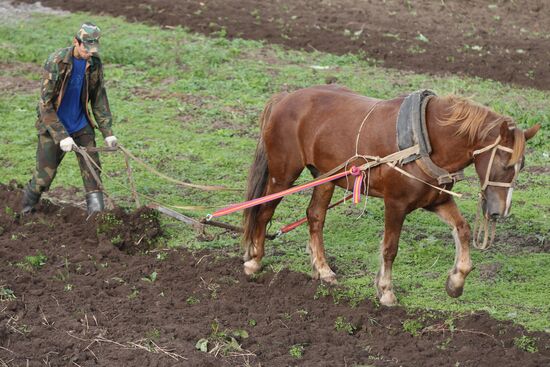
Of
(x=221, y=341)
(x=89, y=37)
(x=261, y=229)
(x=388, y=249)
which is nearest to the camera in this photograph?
(x=221, y=341)

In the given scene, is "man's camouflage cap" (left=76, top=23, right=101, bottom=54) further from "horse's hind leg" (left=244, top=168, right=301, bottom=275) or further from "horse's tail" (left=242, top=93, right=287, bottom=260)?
"horse's hind leg" (left=244, top=168, right=301, bottom=275)

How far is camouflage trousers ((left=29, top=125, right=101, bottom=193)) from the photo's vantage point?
9.33 metres

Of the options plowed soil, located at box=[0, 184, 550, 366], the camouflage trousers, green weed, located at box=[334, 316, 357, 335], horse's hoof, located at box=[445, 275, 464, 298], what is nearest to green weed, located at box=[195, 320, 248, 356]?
plowed soil, located at box=[0, 184, 550, 366]

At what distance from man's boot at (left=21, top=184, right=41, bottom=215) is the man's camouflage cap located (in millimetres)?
1789

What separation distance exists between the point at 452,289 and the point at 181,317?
2.22m

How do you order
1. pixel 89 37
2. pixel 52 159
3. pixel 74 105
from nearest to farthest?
pixel 89 37, pixel 74 105, pixel 52 159

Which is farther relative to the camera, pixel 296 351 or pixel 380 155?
pixel 380 155

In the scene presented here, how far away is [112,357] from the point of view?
686 centimetres

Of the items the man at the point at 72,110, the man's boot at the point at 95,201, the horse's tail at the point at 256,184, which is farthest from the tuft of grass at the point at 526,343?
the man's boot at the point at 95,201

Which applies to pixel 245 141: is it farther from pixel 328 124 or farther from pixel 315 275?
pixel 328 124

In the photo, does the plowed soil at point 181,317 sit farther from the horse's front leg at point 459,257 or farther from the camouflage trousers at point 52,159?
the camouflage trousers at point 52,159

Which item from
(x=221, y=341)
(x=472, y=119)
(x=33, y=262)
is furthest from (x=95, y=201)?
(x=472, y=119)

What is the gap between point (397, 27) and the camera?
17.5 metres

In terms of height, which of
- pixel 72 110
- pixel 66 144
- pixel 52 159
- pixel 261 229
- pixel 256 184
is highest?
pixel 72 110
